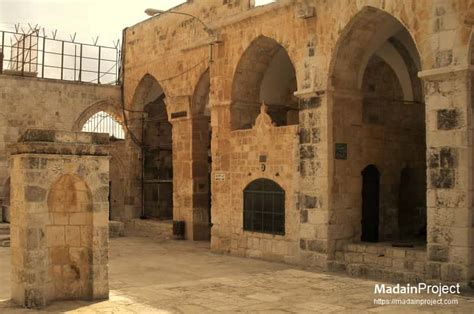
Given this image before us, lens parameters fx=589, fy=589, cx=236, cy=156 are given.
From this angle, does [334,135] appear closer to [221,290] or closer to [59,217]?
[221,290]

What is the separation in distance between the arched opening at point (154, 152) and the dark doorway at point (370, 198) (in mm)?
8166

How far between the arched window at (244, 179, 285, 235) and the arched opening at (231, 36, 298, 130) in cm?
158

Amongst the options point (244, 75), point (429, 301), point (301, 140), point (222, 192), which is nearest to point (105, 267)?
point (429, 301)

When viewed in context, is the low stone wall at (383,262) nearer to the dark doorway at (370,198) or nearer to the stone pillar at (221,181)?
the dark doorway at (370,198)

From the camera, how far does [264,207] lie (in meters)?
11.8

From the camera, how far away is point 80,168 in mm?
7262

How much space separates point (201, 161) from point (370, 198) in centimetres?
538

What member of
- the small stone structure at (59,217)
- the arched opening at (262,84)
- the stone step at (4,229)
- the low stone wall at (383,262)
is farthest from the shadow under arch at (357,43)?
the stone step at (4,229)

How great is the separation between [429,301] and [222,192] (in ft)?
20.0

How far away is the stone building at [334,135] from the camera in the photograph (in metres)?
8.49

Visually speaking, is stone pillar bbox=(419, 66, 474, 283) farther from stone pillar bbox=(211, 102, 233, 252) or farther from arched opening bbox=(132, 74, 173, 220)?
arched opening bbox=(132, 74, 173, 220)

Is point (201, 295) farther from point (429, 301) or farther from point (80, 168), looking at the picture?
point (429, 301)

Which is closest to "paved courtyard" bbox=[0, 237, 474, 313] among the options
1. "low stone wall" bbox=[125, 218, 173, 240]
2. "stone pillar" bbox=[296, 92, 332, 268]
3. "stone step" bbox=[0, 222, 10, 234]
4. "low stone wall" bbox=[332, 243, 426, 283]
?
"low stone wall" bbox=[332, 243, 426, 283]

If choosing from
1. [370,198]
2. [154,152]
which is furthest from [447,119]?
[154,152]
